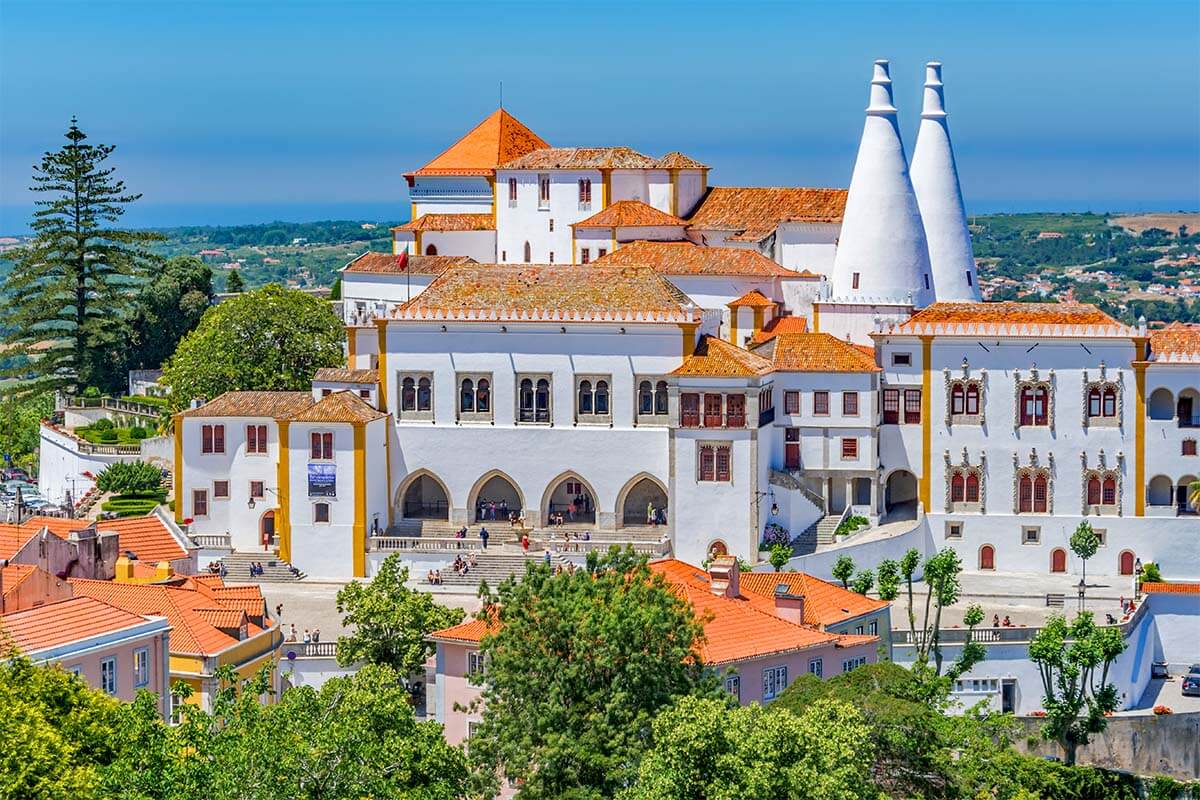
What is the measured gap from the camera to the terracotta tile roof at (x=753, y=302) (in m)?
74.8

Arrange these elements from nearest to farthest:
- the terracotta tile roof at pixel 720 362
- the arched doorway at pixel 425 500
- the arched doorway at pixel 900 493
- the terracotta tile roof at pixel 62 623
A: the terracotta tile roof at pixel 62 623, the terracotta tile roof at pixel 720 362, the arched doorway at pixel 900 493, the arched doorway at pixel 425 500

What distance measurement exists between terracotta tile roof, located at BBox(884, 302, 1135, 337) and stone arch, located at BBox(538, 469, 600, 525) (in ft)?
30.1

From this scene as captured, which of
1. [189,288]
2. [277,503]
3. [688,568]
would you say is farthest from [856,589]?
[189,288]

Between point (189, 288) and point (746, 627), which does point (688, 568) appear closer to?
point (746, 627)

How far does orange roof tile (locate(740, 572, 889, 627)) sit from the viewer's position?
56.5 m

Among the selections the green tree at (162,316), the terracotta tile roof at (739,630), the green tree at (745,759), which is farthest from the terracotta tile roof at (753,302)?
the green tree at (745,759)

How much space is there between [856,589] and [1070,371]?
1004cm

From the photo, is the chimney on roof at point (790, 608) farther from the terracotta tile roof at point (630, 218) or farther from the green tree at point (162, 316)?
the green tree at point (162, 316)

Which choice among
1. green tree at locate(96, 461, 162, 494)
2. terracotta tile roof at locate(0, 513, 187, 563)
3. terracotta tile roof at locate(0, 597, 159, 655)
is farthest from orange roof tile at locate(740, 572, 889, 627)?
green tree at locate(96, 461, 162, 494)

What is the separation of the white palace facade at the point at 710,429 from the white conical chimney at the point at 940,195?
266 cm

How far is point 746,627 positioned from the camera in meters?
52.6

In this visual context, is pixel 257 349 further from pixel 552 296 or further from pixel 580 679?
pixel 580 679

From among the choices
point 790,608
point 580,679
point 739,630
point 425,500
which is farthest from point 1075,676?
point 425,500

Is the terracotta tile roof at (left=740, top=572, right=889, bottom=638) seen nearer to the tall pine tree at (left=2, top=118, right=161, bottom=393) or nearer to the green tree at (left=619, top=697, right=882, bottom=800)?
the green tree at (left=619, top=697, right=882, bottom=800)
